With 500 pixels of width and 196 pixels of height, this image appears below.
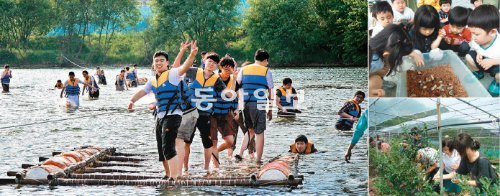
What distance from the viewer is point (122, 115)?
1001 inches

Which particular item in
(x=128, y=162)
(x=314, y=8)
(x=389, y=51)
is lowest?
(x=128, y=162)

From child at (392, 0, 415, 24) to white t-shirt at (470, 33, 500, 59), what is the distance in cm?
42

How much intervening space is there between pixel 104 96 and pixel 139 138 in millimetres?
17758

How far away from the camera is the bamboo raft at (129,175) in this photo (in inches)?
438

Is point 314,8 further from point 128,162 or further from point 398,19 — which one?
point 398,19

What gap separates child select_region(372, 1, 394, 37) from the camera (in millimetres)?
6508

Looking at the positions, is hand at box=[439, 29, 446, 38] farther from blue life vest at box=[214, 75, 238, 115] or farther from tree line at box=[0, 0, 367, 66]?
tree line at box=[0, 0, 367, 66]

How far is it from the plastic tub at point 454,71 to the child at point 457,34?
0.04m

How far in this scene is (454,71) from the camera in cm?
653

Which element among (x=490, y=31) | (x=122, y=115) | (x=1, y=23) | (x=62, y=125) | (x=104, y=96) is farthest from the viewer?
(x=1, y=23)

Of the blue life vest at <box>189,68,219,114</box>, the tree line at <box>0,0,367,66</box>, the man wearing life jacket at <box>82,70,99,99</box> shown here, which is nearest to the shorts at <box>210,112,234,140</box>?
the blue life vest at <box>189,68,219,114</box>

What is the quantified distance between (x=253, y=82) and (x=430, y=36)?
240 inches

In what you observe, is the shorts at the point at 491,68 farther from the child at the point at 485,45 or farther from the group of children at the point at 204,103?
the group of children at the point at 204,103

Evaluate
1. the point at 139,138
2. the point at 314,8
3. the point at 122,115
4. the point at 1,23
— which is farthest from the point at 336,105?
the point at 1,23
